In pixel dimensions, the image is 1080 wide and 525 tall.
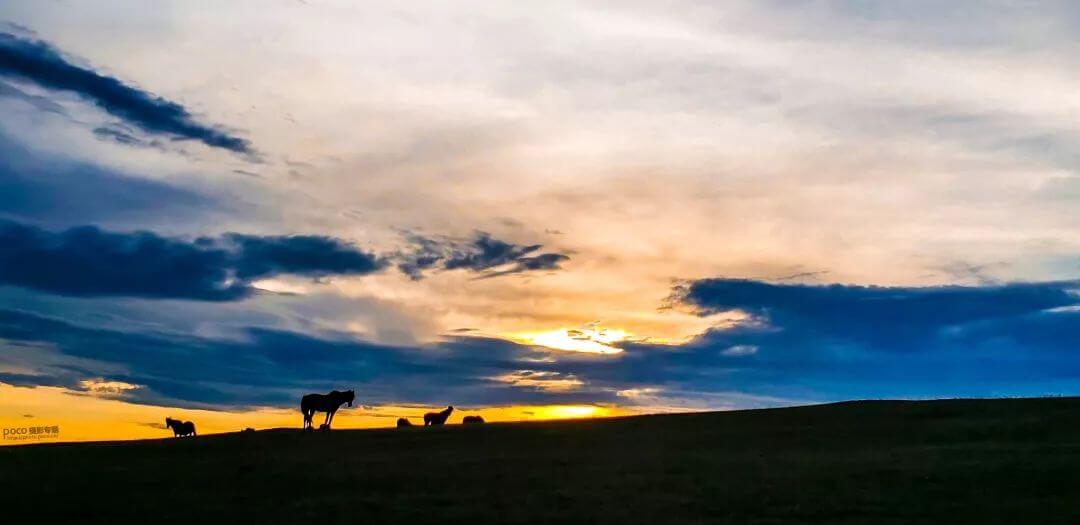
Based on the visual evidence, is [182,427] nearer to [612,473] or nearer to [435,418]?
[435,418]

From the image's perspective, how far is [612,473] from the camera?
32.7 m

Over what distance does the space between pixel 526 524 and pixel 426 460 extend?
13.5 metres

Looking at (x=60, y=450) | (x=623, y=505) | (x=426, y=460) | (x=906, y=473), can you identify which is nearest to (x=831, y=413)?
(x=906, y=473)

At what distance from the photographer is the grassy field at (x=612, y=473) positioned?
84.8ft

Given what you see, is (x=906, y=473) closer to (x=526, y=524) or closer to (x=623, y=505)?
(x=623, y=505)

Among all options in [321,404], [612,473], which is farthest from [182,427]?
[612,473]

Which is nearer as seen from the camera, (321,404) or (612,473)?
(612,473)

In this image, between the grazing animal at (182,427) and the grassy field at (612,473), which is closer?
the grassy field at (612,473)

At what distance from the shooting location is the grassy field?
25844mm

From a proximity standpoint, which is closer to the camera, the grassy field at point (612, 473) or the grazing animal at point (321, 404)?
the grassy field at point (612, 473)

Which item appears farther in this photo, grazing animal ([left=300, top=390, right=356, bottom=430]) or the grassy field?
grazing animal ([left=300, top=390, right=356, bottom=430])

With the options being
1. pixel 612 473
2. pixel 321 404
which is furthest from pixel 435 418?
pixel 612 473

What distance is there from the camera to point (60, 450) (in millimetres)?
45250

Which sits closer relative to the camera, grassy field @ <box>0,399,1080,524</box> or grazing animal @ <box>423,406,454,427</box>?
grassy field @ <box>0,399,1080,524</box>
